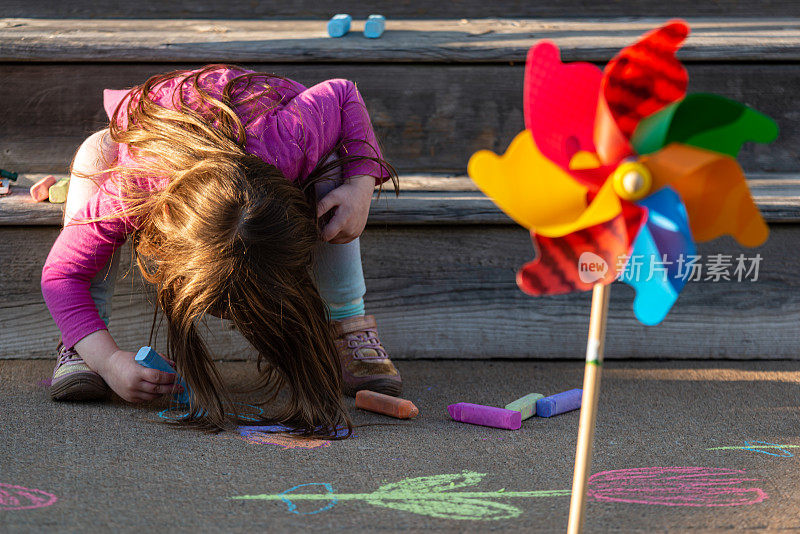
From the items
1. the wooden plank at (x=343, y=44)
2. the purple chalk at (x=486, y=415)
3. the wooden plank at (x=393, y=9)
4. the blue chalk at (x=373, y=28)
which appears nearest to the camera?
the purple chalk at (x=486, y=415)

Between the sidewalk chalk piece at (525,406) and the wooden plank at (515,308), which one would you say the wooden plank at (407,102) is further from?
the sidewalk chalk piece at (525,406)

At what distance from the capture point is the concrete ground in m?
0.80

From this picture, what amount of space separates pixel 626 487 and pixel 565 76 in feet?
1.48

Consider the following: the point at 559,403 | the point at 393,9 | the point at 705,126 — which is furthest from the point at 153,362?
the point at 393,9

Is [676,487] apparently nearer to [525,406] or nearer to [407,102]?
[525,406]

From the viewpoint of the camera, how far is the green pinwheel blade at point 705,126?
65cm

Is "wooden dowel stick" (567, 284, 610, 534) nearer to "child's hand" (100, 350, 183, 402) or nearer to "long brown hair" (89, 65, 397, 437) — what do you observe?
"long brown hair" (89, 65, 397, 437)

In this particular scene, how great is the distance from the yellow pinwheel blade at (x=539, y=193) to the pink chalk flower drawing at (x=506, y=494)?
0.98ft

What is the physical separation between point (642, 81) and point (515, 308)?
0.76 meters

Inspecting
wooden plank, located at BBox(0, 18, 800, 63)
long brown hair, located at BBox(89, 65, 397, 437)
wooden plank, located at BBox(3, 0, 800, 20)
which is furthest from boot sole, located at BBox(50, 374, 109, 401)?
wooden plank, located at BBox(3, 0, 800, 20)

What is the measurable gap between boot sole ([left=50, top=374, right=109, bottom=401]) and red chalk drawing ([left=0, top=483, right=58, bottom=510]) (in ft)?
0.90

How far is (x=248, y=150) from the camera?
1.09 metres

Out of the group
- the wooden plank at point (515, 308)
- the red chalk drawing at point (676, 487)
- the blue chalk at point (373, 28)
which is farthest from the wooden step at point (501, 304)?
the red chalk drawing at point (676, 487)

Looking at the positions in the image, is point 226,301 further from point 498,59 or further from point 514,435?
point 498,59
